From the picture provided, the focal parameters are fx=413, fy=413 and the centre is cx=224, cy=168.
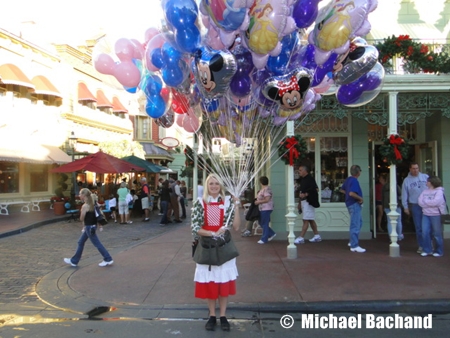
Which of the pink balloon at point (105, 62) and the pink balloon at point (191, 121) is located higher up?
the pink balloon at point (105, 62)

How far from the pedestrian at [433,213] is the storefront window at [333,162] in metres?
2.59

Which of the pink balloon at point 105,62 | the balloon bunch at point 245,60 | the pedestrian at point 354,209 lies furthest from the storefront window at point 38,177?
the pedestrian at point 354,209

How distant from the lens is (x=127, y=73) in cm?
659

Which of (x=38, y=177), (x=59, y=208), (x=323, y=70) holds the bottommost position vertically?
(x=59, y=208)

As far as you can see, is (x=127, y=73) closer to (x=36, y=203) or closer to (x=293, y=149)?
(x=293, y=149)

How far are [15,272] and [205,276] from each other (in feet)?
16.1

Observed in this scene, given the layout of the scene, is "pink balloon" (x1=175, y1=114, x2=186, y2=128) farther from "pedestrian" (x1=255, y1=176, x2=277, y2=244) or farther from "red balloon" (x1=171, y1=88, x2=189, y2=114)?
"pedestrian" (x1=255, y1=176, x2=277, y2=244)

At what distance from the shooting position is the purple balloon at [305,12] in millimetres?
5273

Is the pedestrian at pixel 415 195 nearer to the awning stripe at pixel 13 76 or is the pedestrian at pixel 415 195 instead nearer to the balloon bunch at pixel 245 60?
the balloon bunch at pixel 245 60

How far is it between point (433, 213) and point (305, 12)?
4.96 m

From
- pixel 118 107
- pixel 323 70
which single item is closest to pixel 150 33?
pixel 323 70

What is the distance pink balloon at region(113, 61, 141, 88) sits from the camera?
6.54m

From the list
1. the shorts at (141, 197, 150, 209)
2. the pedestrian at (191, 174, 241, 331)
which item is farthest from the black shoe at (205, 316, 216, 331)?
the shorts at (141, 197, 150, 209)

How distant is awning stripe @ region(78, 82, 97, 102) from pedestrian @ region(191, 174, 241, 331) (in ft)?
73.5
